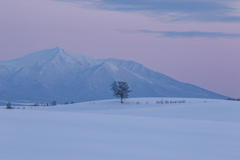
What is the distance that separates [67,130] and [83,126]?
1042 millimetres

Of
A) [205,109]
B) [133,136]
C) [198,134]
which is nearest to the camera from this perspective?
[133,136]

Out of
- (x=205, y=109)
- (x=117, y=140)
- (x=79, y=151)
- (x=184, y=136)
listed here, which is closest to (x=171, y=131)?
(x=184, y=136)

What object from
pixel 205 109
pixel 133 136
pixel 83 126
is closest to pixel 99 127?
pixel 83 126

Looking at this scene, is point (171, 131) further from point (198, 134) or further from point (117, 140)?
point (117, 140)

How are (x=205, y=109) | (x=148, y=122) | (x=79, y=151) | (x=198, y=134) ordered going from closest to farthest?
1. (x=79, y=151)
2. (x=198, y=134)
3. (x=148, y=122)
4. (x=205, y=109)

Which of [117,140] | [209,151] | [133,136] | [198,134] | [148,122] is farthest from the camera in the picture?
[148,122]

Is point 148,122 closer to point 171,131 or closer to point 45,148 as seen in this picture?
point 171,131

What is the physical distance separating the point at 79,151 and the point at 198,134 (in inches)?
170

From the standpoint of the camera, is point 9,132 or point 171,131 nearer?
point 9,132

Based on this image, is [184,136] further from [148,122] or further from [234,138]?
[148,122]

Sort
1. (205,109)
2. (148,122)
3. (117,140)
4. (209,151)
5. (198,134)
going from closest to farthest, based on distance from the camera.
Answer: (209,151) → (117,140) → (198,134) → (148,122) → (205,109)

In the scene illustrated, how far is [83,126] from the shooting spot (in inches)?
501

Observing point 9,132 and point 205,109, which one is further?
point 205,109

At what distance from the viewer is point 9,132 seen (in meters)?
10.9
